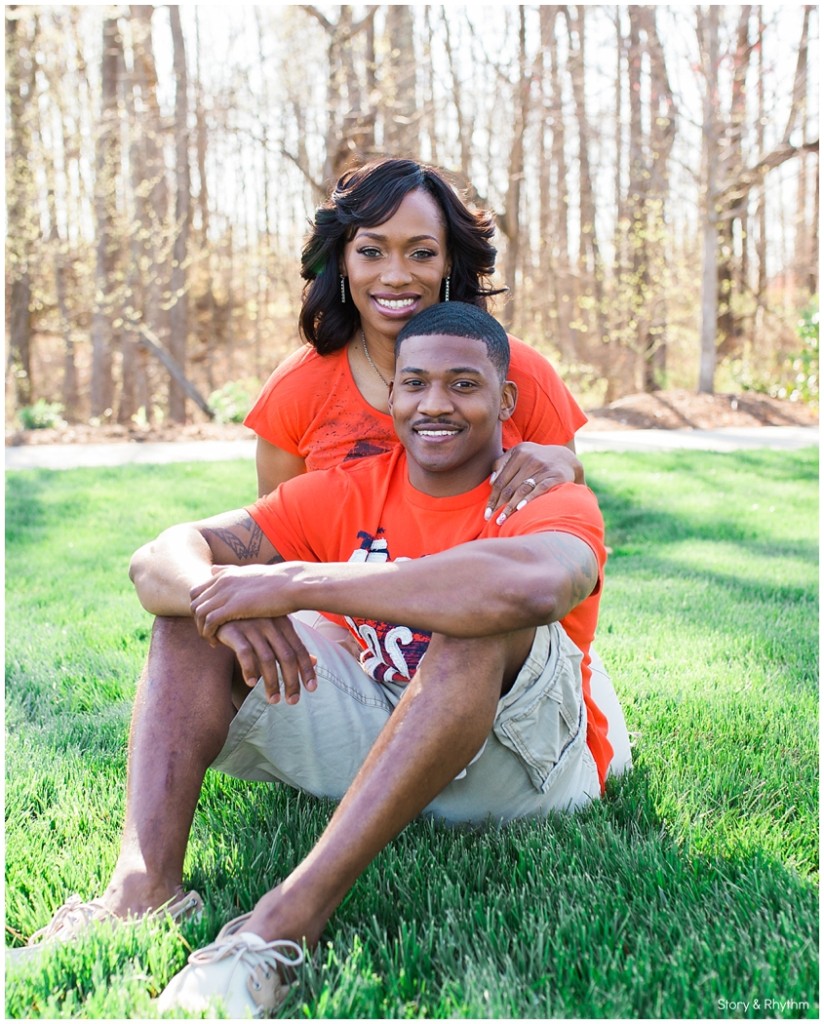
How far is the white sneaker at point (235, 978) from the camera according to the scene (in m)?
1.60

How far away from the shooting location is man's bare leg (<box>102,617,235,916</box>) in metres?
1.94

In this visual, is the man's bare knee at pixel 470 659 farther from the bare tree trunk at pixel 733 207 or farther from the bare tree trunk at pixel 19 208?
the bare tree trunk at pixel 19 208

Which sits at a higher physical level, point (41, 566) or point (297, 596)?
point (297, 596)

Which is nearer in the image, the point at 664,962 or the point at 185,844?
the point at 664,962

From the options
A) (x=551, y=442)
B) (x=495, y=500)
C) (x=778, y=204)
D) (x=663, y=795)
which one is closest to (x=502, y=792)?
(x=663, y=795)

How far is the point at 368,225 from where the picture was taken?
2.80 meters

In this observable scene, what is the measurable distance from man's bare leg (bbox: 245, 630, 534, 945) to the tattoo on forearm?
27.1 inches

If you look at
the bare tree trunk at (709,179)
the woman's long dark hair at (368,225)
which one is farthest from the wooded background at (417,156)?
the woman's long dark hair at (368,225)

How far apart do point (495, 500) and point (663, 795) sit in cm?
83

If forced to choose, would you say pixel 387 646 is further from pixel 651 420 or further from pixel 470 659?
pixel 651 420

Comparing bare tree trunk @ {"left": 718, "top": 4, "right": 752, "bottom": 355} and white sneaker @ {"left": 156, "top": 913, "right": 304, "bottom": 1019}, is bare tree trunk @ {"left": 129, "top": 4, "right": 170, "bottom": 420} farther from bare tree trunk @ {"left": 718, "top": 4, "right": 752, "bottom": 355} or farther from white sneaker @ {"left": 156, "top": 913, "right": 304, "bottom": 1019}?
white sneaker @ {"left": 156, "top": 913, "right": 304, "bottom": 1019}

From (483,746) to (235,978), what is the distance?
66cm

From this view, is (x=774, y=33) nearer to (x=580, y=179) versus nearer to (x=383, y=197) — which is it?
(x=580, y=179)

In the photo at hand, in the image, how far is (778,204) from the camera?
1738 cm
